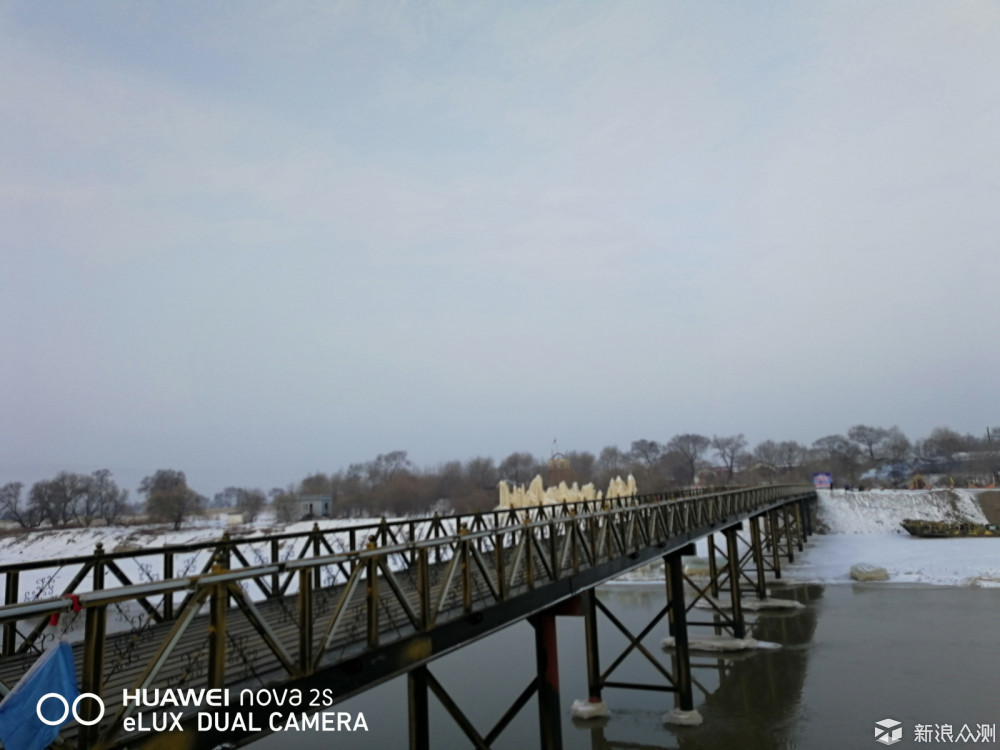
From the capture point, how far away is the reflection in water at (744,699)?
16359mm

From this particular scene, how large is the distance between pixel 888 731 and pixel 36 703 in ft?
60.1

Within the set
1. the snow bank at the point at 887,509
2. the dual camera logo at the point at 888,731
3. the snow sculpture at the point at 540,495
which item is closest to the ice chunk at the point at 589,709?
the dual camera logo at the point at 888,731

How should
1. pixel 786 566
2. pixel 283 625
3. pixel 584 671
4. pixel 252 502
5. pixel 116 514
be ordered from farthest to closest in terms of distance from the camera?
pixel 252 502, pixel 116 514, pixel 786 566, pixel 584 671, pixel 283 625

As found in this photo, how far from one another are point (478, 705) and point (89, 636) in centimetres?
1684

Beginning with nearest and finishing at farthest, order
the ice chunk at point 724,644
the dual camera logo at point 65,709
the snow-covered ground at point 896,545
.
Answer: the dual camera logo at point 65,709, the ice chunk at point 724,644, the snow-covered ground at point 896,545

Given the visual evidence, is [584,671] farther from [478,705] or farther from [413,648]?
[413,648]

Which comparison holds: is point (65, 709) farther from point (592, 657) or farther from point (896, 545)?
point (896, 545)

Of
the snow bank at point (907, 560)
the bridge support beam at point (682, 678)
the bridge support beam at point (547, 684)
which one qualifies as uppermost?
the bridge support beam at point (547, 684)

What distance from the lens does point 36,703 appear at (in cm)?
408

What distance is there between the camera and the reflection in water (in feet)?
53.7

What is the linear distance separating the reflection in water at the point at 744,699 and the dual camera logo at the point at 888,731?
1.95 meters

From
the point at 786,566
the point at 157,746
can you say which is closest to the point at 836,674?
the point at 157,746

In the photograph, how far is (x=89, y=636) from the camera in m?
4.37

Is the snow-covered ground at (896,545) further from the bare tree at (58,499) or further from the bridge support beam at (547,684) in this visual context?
the bare tree at (58,499)
